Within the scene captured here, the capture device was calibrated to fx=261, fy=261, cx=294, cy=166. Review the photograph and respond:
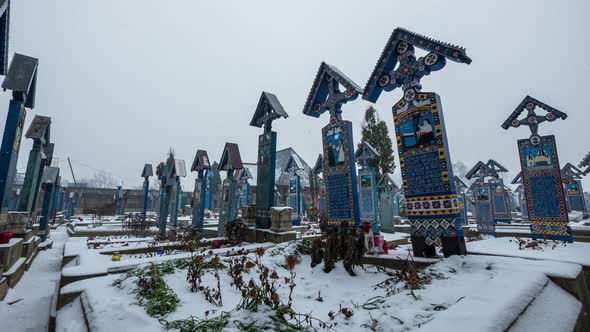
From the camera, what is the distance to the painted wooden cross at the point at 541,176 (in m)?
8.53

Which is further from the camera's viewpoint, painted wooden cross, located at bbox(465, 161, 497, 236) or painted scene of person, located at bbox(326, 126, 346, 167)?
painted wooden cross, located at bbox(465, 161, 497, 236)

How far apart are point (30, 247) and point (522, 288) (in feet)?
41.3

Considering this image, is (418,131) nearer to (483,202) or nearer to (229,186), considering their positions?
(229,186)

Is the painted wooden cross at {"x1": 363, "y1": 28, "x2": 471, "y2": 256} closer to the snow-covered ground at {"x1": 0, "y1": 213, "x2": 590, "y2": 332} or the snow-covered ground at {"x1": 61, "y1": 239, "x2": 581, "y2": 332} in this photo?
the snow-covered ground at {"x1": 0, "y1": 213, "x2": 590, "y2": 332}

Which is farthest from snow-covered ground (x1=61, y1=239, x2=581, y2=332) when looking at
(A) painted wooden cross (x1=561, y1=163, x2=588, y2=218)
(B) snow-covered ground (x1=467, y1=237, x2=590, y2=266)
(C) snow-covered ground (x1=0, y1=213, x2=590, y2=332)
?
(A) painted wooden cross (x1=561, y1=163, x2=588, y2=218)

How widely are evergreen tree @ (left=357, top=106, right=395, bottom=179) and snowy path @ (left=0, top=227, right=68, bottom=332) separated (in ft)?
77.2

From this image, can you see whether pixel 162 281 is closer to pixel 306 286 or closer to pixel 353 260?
pixel 306 286

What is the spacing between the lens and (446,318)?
7.23ft

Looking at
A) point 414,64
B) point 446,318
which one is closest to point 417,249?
point 446,318

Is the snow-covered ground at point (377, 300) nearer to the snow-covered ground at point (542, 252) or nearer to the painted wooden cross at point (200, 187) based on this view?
the snow-covered ground at point (542, 252)

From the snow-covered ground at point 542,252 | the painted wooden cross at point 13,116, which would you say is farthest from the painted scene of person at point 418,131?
the painted wooden cross at point 13,116

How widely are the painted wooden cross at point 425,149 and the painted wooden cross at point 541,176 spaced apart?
6.20 meters

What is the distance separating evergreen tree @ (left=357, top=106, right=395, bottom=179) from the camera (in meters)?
26.2

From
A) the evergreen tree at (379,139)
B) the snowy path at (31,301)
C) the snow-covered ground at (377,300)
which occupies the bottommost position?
the snowy path at (31,301)
